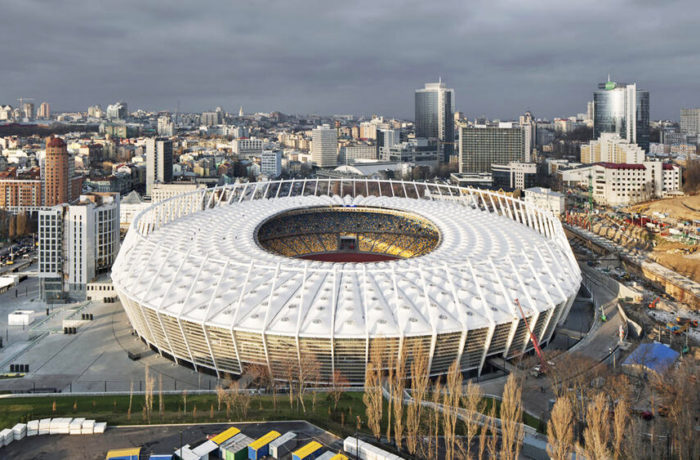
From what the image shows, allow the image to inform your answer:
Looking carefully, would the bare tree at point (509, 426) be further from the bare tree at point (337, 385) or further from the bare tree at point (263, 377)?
the bare tree at point (263, 377)

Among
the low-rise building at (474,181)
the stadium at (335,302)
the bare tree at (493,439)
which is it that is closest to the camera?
the bare tree at (493,439)

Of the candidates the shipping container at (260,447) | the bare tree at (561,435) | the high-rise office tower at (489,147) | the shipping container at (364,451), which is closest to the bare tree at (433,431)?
the shipping container at (364,451)

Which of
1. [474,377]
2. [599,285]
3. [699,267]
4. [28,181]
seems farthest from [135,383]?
[28,181]

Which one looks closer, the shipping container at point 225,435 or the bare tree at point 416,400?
the bare tree at point 416,400

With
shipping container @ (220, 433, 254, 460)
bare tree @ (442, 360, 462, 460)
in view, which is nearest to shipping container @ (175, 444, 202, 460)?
shipping container @ (220, 433, 254, 460)

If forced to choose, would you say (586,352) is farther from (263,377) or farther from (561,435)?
(263,377)

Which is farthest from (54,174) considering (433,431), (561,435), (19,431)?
(561,435)

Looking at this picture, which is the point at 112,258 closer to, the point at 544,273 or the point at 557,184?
the point at 544,273
